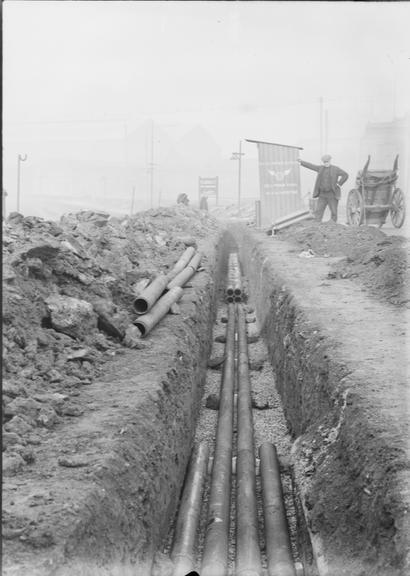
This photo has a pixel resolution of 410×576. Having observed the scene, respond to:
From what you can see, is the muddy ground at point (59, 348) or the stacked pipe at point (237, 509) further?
the stacked pipe at point (237, 509)

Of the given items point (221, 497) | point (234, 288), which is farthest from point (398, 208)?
point (221, 497)

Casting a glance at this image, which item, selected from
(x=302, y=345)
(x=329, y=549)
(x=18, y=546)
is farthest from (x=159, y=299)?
(x=18, y=546)

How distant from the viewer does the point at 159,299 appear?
23.9ft

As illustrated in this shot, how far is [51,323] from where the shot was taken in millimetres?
5270

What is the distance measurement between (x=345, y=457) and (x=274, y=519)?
80 centimetres

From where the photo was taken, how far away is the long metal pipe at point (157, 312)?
624 centimetres

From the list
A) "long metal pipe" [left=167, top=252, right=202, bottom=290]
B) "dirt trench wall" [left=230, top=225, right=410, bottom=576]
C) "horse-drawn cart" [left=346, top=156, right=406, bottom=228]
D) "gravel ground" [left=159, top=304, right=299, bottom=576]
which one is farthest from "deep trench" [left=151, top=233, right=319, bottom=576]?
"horse-drawn cart" [left=346, top=156, right=406, bottom=228]

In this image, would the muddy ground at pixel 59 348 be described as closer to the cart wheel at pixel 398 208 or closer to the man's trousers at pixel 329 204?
the cart wheel at pixel 398 208

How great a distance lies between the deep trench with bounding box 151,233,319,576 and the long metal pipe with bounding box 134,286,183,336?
3.64 feet

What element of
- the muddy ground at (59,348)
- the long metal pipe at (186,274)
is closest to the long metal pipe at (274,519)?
the muddy ground at (59,348)

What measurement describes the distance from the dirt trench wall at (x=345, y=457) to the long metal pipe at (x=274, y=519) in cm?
18

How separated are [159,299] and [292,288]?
2039mm

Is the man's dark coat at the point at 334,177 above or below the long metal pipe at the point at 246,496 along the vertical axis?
above

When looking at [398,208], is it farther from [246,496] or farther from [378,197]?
[246,496]
